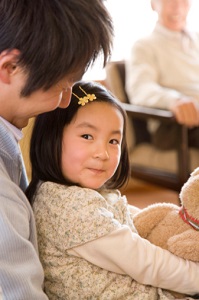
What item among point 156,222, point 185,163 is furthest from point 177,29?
point 156,222

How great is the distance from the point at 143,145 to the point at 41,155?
1849mm

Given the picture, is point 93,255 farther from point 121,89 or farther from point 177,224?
point 121,89

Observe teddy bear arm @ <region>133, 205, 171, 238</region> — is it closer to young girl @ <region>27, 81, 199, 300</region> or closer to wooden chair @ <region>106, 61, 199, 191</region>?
young girl @ <region>27, 81, 199, 300</region>

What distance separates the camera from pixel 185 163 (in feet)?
8.94

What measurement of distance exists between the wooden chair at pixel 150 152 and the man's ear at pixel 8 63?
1.76 meters

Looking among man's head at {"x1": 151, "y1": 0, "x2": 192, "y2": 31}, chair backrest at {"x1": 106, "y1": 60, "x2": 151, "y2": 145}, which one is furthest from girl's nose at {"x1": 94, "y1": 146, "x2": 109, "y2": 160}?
man's head at {"x1": 151, "y1": 0, "x2": 192, "y2": 31}

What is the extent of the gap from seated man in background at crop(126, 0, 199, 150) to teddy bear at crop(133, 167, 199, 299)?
1.41 metres

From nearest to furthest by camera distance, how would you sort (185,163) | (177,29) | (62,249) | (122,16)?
(62,249)
(185,163)
(177,29)
(122,16)

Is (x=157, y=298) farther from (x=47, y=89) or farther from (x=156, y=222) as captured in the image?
(x=47, y=89)

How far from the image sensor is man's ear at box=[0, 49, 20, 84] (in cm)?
96

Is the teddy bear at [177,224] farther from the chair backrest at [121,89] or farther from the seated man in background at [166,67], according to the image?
the chair backrest at [121,89]

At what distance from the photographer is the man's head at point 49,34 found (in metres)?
0.95

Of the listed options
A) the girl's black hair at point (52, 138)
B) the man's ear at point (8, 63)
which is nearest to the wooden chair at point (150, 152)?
the girl's black hair at point (52, 138)

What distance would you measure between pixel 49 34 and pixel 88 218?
40 centimetres
